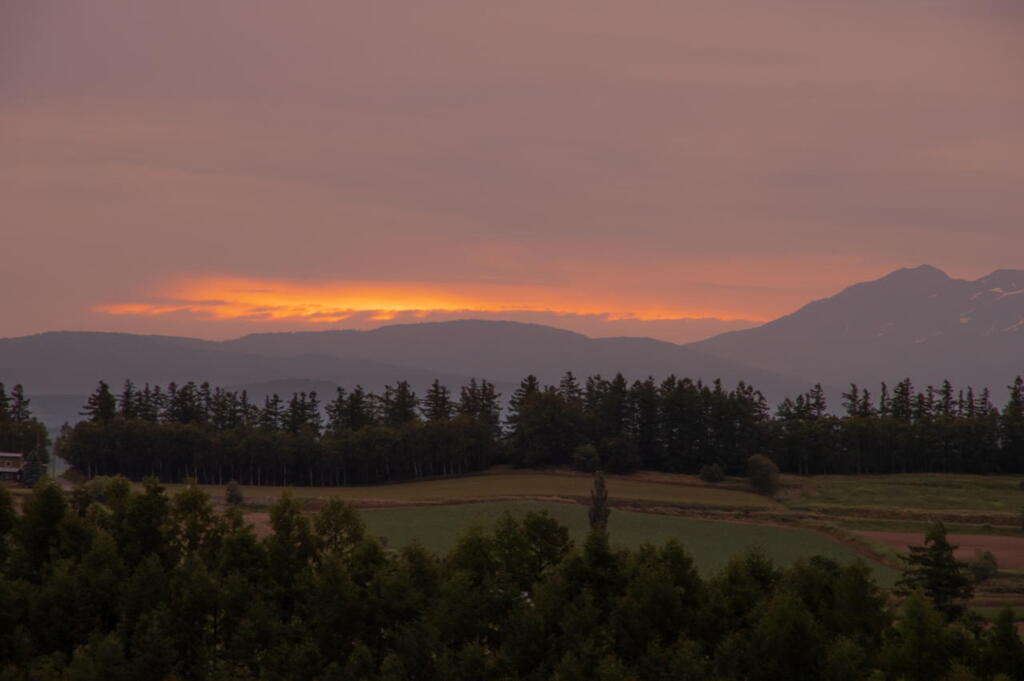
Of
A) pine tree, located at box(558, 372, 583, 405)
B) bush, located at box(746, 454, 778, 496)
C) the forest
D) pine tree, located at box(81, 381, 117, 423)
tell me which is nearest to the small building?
the forest

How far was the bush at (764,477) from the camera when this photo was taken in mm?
128375

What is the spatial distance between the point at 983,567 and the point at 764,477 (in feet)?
169

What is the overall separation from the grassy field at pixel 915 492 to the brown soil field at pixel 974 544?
16583 millimetres

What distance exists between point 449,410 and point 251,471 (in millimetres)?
34163

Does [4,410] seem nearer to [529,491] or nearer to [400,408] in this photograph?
[400,408]

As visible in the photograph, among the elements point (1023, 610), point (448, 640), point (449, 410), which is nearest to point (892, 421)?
point (449, 410)

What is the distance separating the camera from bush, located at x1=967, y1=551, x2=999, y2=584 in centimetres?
7662

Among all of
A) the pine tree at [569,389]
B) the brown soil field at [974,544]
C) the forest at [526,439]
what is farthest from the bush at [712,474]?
the brown soil field at [974,544]

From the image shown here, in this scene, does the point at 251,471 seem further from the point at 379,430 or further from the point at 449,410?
the point at 449,410

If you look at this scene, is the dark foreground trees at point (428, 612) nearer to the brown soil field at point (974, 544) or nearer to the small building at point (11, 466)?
the brown soil field at point (974, 544)

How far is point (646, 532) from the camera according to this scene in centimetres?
9800

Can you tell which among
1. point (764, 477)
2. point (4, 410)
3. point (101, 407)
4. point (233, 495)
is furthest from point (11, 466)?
point (764, 477)

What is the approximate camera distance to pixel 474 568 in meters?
54.9

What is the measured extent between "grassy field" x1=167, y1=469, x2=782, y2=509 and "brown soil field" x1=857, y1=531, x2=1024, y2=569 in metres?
19.7
